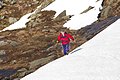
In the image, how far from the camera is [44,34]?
42.6 meters

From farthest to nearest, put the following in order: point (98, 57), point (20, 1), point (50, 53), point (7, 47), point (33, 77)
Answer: point (20, 1) < point (7, 47) < point (50, 53) < point (98, 57) < point (33, 77)

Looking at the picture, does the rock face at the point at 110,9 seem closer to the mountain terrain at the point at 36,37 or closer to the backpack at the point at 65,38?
the mountain terrain at the point at 36,37

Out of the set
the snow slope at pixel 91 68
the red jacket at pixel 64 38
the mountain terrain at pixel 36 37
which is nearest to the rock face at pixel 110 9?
the mountain terrain at pixel 36 37

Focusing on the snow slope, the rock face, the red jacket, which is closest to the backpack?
the red jacket

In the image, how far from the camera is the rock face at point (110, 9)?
3762 centimetres

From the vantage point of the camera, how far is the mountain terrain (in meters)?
29.6

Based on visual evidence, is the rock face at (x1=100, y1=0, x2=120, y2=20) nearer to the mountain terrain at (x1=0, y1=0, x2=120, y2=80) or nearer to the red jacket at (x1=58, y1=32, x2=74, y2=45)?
the mountain terrain at (x1=0, y1=0, x2=120, y2=80)

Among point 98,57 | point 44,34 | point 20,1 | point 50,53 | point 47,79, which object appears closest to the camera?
point 47,79

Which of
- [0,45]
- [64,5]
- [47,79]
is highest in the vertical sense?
[64,5]

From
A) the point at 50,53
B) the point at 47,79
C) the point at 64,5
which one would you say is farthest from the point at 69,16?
the point at 47,79

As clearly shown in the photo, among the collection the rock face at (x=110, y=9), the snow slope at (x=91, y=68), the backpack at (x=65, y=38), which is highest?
the rock face at (x=110, y=9)

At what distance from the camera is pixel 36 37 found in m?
42.0

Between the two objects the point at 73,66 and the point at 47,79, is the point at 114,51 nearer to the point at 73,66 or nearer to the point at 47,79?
the point at 73,66

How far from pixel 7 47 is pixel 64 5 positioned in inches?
637
